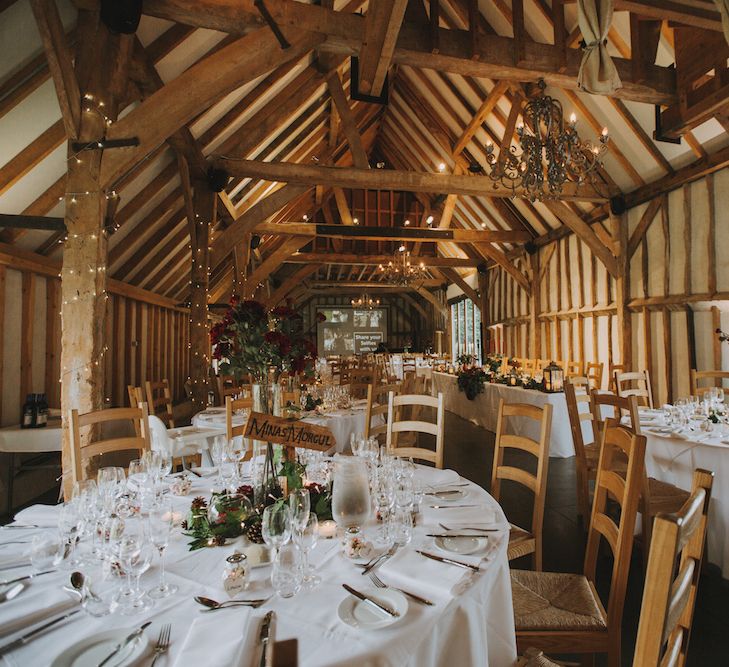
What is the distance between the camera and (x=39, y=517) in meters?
1.79

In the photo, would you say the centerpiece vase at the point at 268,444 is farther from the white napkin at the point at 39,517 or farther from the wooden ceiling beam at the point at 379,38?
the wooden ceiling beam at the point at 379,38

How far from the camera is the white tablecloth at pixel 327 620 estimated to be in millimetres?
967

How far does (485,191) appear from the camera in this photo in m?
7.20

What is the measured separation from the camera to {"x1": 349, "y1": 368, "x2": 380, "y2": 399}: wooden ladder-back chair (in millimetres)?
6371

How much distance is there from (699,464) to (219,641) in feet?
10.9

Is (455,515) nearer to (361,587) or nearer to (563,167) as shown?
(361,587)

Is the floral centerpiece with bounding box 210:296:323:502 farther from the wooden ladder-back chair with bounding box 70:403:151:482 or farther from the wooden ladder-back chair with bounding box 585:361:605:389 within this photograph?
the wooden ladder-back chair with bounding box 585:361:605:389

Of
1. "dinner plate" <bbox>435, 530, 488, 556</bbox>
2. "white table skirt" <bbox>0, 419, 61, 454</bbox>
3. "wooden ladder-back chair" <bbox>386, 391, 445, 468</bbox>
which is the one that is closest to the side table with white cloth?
"wooden ladder-back chair" <bbox>386, 391, 445, 468</bbox>

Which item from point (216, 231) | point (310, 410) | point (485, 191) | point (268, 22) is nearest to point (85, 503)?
point (310, 410)

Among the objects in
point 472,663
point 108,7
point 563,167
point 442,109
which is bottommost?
point 472,663

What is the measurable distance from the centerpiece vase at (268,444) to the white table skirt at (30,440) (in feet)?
11.0

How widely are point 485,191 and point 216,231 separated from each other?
6063mm

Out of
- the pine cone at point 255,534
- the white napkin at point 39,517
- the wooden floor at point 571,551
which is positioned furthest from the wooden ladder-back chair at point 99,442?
the wooden floor at point 571,551

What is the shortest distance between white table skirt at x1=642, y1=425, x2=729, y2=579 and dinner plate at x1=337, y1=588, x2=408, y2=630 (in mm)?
2503
